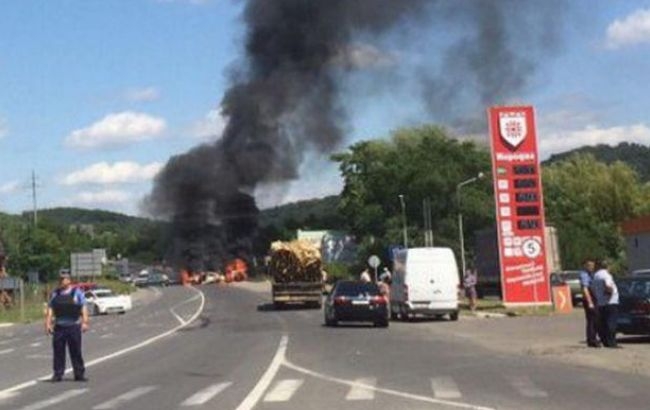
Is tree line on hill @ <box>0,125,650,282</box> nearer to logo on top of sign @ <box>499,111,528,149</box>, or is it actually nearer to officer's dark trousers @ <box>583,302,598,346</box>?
logo on top of sign @ <box>499,111,528,149</box>

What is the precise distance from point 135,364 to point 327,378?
19.9 ft

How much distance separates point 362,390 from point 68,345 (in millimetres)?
5734

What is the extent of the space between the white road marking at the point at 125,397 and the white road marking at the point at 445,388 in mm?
4274

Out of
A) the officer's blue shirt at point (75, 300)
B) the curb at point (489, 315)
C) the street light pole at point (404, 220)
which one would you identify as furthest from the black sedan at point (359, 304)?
the street light pole at point (404, 220)

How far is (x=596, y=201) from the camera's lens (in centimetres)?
10056

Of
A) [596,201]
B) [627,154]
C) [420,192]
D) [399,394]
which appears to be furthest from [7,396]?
[627,154]

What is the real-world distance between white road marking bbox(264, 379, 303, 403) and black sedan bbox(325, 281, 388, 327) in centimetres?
1854

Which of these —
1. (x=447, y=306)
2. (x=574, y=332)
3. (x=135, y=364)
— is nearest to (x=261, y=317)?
(x=447, y=306)

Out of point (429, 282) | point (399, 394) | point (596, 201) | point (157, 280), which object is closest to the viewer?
point (399, 394)

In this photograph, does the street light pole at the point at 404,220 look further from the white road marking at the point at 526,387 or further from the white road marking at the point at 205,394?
the white road marking at the point at 205,394

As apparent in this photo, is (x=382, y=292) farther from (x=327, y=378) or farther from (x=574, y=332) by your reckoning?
(x=327, y=378)

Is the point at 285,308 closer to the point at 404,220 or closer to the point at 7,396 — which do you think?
the point at 7,396

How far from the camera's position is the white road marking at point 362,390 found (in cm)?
1477

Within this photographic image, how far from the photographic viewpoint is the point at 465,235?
100312 millimetres
